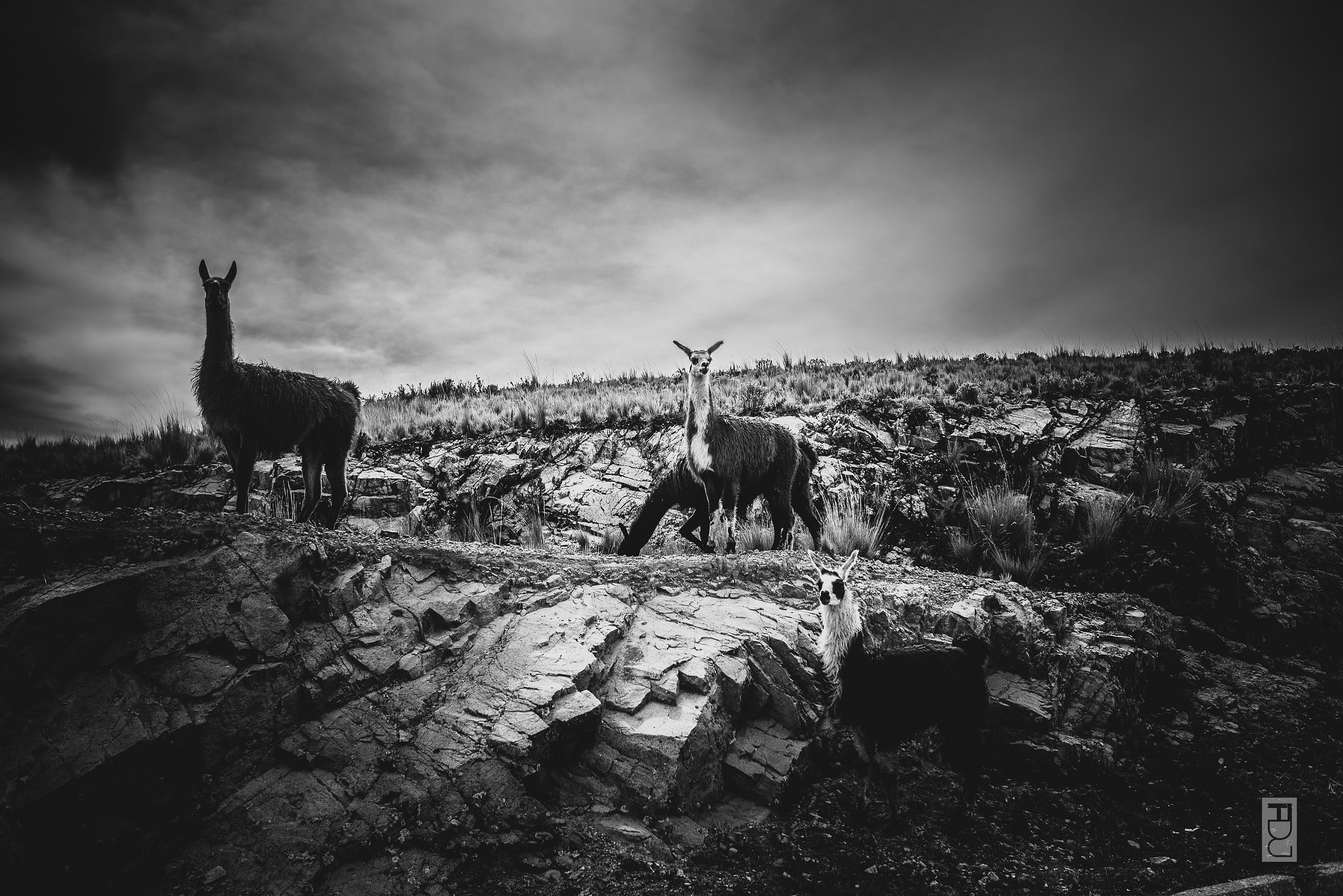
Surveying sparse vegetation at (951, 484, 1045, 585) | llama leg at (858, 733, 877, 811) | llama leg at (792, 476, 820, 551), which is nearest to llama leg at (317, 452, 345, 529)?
llama leg at (792, 476, 820, 551)

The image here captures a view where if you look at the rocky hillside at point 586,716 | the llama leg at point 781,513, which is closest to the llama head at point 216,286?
the rocky hillside at point 586,716

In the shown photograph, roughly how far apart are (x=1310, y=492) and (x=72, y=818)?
1460cm

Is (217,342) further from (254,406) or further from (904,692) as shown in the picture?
(904,692)

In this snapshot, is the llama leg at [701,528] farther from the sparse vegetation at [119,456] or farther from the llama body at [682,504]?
the sparse vegetation at [119,456]

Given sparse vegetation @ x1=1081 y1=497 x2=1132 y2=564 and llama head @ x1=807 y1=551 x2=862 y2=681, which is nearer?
llama head @ x1=807 y1=551 x2=862 y2=681

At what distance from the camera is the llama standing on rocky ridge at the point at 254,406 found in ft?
20.9

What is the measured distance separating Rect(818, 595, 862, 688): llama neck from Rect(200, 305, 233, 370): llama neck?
684 centimetres

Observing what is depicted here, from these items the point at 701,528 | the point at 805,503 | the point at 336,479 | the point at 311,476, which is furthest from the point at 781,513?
the point at 311,476

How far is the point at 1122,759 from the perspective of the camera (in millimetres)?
5133

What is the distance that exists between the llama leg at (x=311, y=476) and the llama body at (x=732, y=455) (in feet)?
16.2

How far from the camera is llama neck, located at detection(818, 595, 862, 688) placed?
180 inches

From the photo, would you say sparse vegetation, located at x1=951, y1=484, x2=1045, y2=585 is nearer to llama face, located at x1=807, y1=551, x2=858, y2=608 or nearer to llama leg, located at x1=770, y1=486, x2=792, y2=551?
llama leg, located at x1=770, y1=486, x2=792, y2=551

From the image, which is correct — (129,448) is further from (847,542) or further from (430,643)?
(847,542)

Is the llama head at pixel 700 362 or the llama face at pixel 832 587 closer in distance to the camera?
the llama face at pixel 832 587
